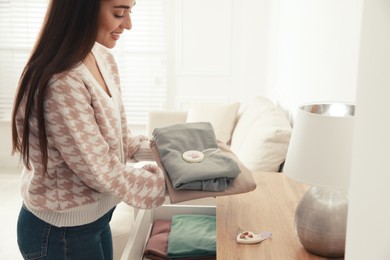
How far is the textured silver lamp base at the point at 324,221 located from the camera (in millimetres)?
1121

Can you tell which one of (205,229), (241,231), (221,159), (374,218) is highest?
(374,218)

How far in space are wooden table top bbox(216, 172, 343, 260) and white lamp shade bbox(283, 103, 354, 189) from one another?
235mm

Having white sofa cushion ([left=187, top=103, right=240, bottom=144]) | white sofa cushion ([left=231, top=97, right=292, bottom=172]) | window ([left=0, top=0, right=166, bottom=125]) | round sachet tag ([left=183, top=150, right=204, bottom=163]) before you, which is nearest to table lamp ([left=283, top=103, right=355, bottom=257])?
round sachet tag ([left=183, top=150, right=204, bottom=163])

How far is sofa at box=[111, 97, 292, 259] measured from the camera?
7.19 feet

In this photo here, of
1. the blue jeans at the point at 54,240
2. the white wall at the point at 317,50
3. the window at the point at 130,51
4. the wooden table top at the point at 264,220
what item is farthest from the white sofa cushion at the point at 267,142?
the window at the point at 130,51

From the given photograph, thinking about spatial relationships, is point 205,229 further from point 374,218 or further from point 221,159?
point 374,218

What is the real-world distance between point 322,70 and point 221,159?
0.78 m

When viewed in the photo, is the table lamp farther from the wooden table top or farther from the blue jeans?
the blue jeans

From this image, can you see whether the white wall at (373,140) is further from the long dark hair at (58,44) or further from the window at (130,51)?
the window at (130,51)

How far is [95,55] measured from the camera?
54.1 inches

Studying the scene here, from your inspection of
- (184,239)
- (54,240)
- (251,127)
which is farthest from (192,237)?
(251,127)

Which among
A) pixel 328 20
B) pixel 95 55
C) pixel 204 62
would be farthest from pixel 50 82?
pixel 204 62

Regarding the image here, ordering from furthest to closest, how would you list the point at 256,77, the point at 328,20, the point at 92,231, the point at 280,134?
the point at 256,77
the point at 280,134
the point at 328,20
the point at 92,231

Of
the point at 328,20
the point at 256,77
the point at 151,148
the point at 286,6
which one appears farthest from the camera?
the point at 256,77
